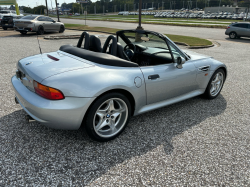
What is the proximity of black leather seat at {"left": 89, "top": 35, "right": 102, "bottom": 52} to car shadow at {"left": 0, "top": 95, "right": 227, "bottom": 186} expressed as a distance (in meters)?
1.33

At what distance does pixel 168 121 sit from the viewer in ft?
11.7

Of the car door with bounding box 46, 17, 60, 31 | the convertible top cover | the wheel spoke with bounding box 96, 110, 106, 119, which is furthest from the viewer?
the car door with bounding box 46, 17, 60, 31

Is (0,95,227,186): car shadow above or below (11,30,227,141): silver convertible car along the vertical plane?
below

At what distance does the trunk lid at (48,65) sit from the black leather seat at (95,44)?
19.5 inches

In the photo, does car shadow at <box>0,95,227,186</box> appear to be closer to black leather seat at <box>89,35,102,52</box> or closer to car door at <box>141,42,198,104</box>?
car door at <box>141,42,198,104</box>

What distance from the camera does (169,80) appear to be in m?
3.36

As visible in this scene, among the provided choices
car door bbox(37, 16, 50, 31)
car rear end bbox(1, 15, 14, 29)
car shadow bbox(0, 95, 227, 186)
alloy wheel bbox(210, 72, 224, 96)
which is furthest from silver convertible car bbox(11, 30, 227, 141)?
car rear end bbox(1, 15, 14, 29)

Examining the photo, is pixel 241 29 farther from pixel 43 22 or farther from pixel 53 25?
pixel 43 22

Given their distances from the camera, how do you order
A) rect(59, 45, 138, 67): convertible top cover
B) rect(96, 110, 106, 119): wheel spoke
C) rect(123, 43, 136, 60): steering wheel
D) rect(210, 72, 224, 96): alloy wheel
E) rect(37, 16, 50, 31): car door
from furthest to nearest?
rect(37, 16, 50, 31): car door, rect(210, 72, 224, 96): alloy wheel, rect(123, 43, 136, 60): steering wheel, rect(59, 45, 138, 67): convertible top cover, rect(96, 110, 106, 119): wheel spoke

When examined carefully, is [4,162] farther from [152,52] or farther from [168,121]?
[152,52]

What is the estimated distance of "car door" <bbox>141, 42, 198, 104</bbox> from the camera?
123 inches

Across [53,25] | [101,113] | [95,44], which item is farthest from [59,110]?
[53,25]

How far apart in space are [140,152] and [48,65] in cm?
168

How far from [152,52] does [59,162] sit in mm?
2326
